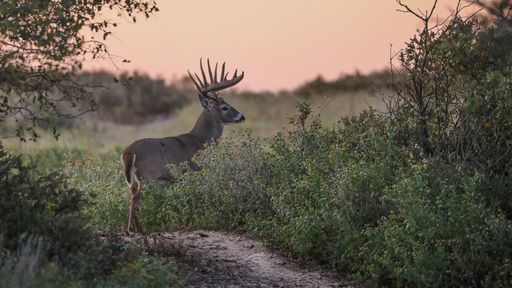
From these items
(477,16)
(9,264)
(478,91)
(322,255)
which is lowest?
(322,255)

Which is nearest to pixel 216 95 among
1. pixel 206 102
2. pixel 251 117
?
pixel 206 102

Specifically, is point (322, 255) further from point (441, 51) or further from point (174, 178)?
point (174, 178)

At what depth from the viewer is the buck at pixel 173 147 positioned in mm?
15555

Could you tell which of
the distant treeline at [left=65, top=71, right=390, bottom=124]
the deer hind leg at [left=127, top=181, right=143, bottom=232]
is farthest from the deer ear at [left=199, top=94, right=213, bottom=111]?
the distant treeline at [left=65, top=71, right=390, bottom=124]

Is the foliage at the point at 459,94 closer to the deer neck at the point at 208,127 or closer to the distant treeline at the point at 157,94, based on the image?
the deer neck at the point at 208,127

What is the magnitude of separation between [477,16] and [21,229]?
21.2 feet

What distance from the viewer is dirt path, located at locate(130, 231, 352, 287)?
38.3ft

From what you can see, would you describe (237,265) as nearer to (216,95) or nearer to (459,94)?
(459,94)

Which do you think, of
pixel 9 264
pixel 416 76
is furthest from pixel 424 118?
pixel 9 264

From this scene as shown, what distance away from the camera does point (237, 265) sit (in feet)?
40.6

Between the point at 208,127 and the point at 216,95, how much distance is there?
26.7 inches

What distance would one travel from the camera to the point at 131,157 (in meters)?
15.6

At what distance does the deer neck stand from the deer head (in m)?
0.10

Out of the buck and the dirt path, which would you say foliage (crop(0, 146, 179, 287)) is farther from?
the buck
